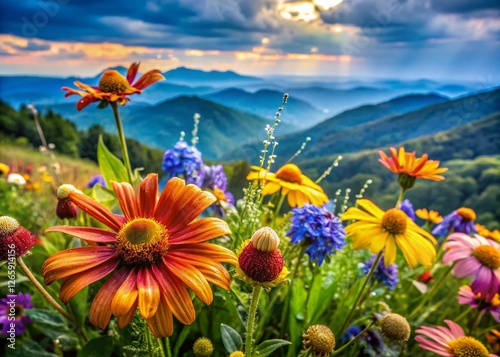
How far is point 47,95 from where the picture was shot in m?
5.72

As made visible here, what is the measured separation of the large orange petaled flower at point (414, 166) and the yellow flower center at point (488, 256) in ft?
0.77

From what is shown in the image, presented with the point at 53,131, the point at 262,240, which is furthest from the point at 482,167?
the point at 53,131

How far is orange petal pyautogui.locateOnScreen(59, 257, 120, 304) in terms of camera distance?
525 millimetres

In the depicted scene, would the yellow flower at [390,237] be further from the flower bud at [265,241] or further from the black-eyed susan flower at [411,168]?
the flower bud at [265,241]

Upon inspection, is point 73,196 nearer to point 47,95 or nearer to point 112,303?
point 112,303

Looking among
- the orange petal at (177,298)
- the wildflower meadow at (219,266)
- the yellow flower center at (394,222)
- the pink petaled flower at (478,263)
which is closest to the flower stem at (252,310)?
the wildflower meadow at (219,266)

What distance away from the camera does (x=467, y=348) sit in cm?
86

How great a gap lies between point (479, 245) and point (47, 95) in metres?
5.93

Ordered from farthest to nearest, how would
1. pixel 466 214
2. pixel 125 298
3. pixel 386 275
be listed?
pixel 466 214, pixel 386 275, pixel 125 298

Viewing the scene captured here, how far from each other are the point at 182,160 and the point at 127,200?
0.49 meters

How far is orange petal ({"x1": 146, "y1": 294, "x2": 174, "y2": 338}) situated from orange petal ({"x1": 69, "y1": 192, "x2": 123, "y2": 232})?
182mm

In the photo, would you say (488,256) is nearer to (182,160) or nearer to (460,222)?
(460,222)

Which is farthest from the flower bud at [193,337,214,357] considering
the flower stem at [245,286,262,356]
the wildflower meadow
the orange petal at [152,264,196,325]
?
the orange petal at [152,264,196,325]

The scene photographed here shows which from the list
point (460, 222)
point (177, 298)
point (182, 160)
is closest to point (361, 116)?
point (460, 222)
